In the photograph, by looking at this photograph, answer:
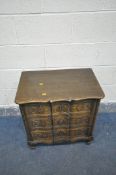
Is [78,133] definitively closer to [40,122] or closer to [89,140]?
[89,140]

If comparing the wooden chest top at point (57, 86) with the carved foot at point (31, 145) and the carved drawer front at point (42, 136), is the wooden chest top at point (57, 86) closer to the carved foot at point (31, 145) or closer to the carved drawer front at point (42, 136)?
the carved drawer front at point (42, 136)

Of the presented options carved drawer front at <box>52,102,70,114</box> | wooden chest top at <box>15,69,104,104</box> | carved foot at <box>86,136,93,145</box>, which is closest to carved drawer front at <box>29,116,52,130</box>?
carved drawer front at <box>52,102,70,114</box>

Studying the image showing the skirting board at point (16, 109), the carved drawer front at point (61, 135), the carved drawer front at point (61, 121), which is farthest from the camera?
the skirting board at point (16, 109)

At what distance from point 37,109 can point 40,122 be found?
0.16 m

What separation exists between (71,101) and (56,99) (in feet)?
0.38

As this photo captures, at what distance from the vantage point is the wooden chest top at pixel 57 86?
149 centimetres

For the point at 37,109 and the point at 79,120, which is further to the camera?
the point at 79,120

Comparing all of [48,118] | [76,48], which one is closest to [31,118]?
[48,118]

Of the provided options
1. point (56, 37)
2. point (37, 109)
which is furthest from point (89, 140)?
point (56, 37)

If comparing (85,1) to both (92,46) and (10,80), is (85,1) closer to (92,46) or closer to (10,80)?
(92,46)

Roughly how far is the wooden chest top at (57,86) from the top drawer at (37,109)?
0.06 metres

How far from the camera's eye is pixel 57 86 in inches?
64.6

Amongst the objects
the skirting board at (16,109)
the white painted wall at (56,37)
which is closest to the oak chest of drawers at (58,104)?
the white painted wall at (56,37)

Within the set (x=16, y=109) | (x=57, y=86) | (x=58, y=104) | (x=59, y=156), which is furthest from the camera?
(x=16, y=109)
